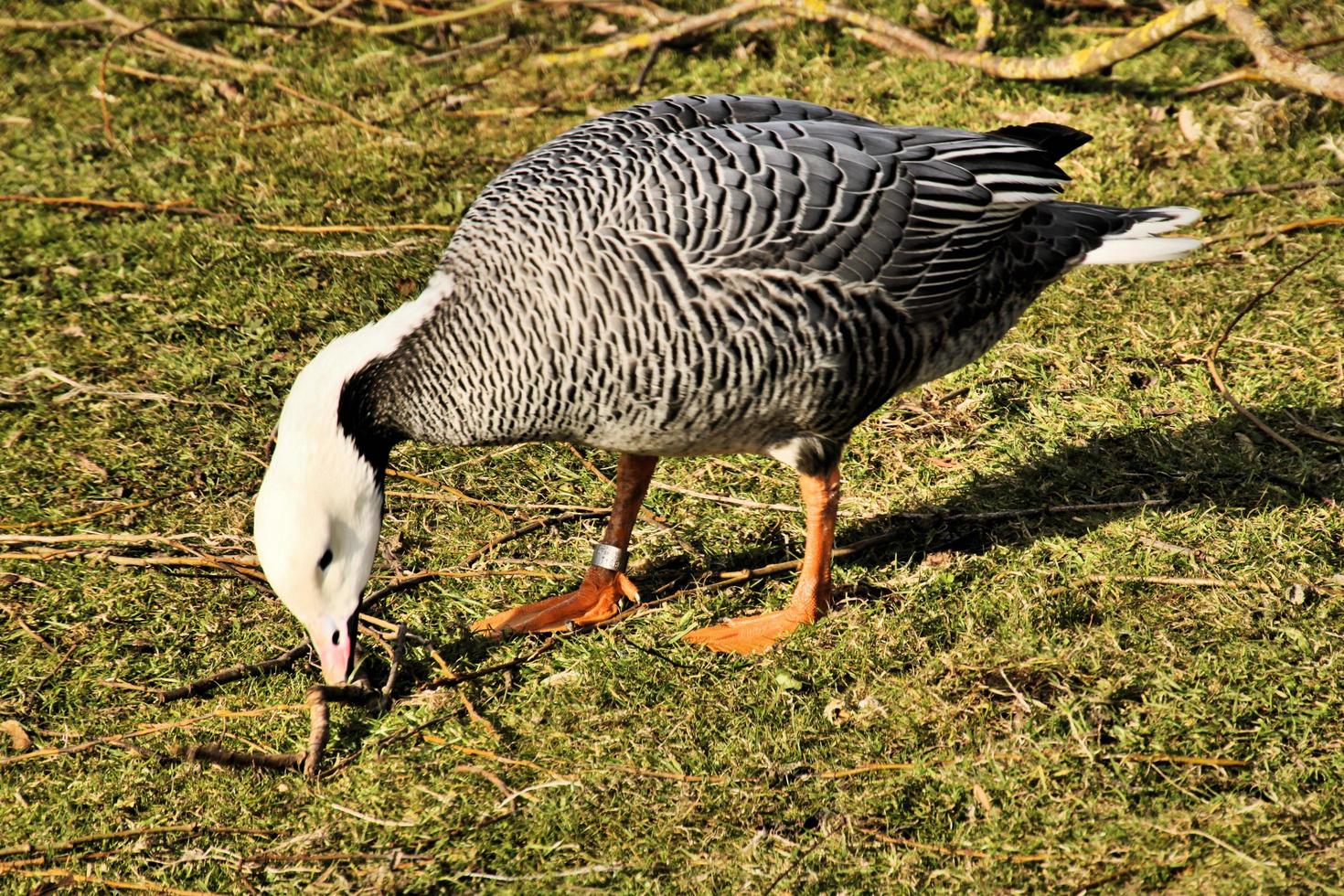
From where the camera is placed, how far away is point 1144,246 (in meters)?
4.61

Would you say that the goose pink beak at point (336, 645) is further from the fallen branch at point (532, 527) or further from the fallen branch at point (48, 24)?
the fallen branch at point (48, 24)

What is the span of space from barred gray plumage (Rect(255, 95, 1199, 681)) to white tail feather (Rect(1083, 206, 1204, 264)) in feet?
1.27

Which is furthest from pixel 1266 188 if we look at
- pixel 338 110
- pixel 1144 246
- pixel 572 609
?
pixel 338 110

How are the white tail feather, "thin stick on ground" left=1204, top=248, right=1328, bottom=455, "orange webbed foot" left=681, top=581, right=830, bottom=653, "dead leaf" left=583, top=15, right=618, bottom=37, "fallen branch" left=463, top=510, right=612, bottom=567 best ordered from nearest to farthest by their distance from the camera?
"orange webbed foot" left=681, top=581, right=830, bottom=653 < the white tail feather < "fallen branch" left=463, top=510, right=612, bottom=567 < "thin stick on ground" left=1204, top=248, right=1328, bottom=455 < "dead leaf" left=583, top=15, right=618, bottom=37

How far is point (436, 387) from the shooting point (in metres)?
4.04

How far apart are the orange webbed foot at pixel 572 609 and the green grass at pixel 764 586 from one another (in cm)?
11

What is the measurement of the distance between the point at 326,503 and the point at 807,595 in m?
1.71

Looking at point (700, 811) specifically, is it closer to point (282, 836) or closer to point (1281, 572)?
point (282, 836)

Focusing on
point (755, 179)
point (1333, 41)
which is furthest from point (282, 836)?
point (1333, 41)

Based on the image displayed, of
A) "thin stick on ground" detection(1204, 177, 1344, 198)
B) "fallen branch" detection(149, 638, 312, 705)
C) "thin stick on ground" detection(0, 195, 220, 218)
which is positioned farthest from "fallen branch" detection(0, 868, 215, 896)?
"thin stick on ground" detection(1204, 177, 1344, 198)

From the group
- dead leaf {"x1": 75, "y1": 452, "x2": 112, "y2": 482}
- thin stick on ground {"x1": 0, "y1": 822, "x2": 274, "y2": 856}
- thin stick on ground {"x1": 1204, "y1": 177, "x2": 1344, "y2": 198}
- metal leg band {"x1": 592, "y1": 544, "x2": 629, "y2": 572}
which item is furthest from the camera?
thin stick on ground {"x1": 1204, "y1": 177, "x2": 1344, "y2": 198}

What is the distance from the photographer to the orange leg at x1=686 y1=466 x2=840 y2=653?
4.43 metres

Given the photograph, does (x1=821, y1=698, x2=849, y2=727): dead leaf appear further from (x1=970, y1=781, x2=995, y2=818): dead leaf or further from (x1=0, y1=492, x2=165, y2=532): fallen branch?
(x1=0, y1=492, x2=165, y2=532): fallen branch

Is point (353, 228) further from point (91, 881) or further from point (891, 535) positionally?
point (91, 881)
